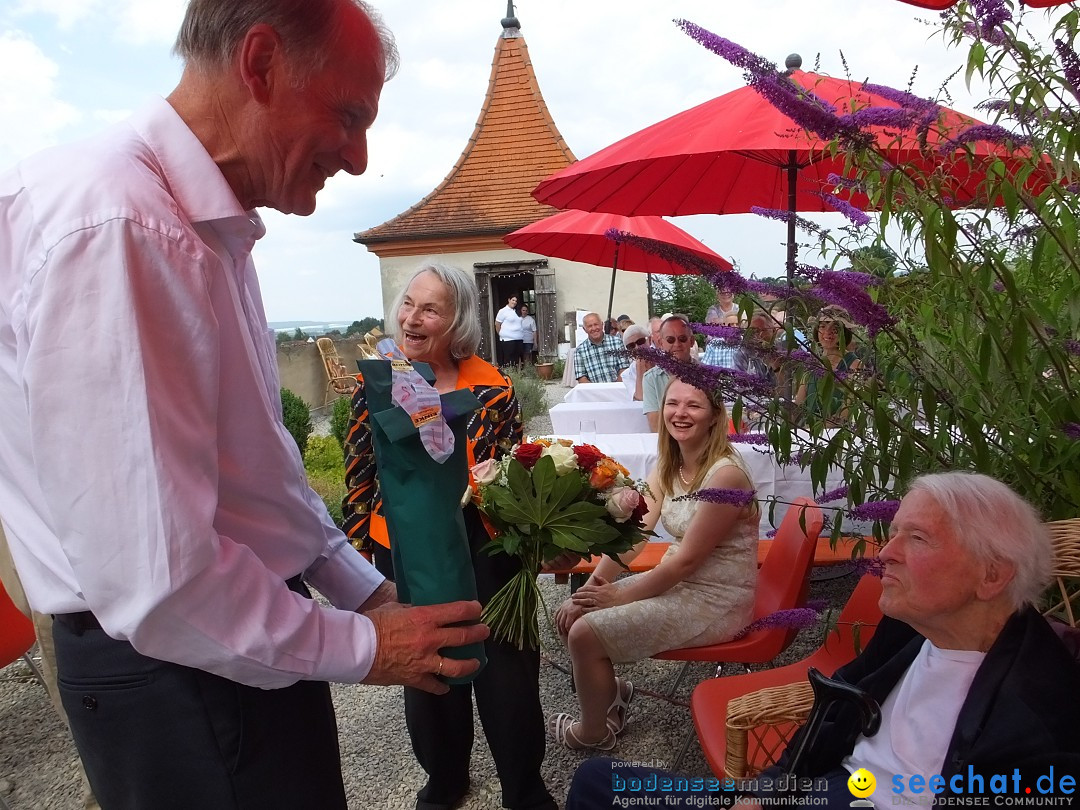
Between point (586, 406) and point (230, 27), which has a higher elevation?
point (230, 27)

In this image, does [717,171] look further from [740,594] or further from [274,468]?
[274,468]

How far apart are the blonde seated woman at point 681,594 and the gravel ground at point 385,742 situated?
228 millimetres

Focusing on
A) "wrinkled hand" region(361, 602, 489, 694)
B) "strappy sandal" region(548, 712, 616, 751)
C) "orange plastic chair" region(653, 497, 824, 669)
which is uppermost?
"wrinkled hand" region(361, 602, 489, 694)

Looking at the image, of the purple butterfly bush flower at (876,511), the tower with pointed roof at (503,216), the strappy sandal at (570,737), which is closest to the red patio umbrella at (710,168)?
the purple butterfly bush flower at (876,511)

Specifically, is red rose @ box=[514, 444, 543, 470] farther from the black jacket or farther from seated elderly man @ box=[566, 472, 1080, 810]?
the black jacket

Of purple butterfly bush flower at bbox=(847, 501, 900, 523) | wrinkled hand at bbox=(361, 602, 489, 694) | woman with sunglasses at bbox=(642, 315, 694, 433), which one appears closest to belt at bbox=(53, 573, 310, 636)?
wrinkled hand at bbox=(361, 602, 489, 694)

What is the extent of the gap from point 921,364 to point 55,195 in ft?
5.26

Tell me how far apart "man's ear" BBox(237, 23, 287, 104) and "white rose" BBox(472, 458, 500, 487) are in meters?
1.14

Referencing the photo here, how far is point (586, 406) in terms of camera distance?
7.41 metres

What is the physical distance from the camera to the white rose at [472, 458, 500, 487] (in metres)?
1.99

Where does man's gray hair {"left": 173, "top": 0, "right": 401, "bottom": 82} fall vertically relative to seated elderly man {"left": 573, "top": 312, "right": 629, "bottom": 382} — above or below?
above

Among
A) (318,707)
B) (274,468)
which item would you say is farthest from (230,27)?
(318,707)

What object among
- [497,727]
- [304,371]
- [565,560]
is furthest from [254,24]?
[304,371]

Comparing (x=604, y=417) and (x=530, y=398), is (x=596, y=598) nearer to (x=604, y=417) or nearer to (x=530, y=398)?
(x=604, y=417)
